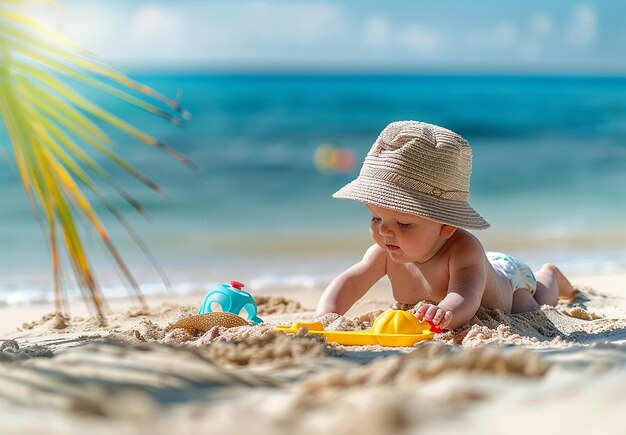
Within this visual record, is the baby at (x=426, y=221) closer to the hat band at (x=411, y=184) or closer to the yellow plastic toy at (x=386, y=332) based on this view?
the hat band at (x=411, y=184)

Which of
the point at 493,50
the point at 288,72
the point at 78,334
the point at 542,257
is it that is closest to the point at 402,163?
the point at 78,334

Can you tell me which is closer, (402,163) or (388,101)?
(402,163)

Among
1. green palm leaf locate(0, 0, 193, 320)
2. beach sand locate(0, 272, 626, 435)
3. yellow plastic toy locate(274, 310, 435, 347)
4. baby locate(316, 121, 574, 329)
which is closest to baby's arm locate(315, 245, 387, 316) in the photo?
baby locate(316, 121, 574, 329)

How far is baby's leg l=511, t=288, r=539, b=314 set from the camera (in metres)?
3.28

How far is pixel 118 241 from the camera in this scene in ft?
21.6

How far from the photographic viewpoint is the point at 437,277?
9.64 ft

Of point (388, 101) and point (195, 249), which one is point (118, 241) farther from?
point (388, 101)

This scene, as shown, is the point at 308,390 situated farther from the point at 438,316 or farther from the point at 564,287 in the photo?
the point at 564,287

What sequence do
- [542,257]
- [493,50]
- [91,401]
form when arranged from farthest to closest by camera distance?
[493,50] < [542,257] < [91,401]

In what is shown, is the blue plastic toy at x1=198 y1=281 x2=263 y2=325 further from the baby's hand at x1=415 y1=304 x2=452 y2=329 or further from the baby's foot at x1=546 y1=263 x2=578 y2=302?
the baby's foot at x1=546 y1=263 x2=578 y2=302

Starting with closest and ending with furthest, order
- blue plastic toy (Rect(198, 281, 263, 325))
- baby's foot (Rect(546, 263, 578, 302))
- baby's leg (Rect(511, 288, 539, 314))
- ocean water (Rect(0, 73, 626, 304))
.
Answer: blue plastic toy (Rect(198, 281, 263, 325)) < baby's leg (Rect(511, 288, 539, 314)) < baby's foot (Rect(546, 263, 578, 302)) < ocean water (Rect(0, 73, 626, 304))

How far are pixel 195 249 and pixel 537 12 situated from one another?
26584 millimetres

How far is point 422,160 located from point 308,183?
8506 millimetres

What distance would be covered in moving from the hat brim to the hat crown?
0.09 feet
